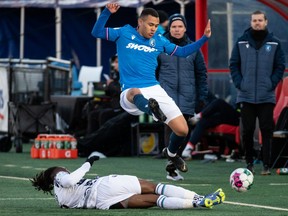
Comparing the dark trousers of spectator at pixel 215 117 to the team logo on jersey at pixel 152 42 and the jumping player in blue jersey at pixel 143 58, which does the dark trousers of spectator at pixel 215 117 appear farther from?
the team logo on jersey at pixel 152 42

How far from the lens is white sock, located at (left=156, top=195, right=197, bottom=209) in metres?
11.3

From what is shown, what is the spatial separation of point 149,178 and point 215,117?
4965 millimetres

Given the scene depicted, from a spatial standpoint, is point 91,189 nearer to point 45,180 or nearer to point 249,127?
point 45,180

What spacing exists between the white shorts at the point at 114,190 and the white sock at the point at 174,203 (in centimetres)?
Result: 25

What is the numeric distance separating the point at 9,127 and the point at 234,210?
492 inches

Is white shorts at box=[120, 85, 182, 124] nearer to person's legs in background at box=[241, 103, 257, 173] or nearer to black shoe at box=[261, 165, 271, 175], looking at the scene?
person's legs in background at box=[241, 103, 257, 173]

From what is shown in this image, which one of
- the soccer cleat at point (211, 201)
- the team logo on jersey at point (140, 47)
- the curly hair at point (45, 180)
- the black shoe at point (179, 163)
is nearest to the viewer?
the soccer cleat at point (211, 201)

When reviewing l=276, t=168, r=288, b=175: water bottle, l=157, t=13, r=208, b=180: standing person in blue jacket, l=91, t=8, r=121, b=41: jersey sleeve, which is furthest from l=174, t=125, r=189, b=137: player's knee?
l=276, t=168, r=288, b=175: water bottle

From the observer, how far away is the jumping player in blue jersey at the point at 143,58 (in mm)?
14641

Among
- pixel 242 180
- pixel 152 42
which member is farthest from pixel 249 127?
pixel 242 180

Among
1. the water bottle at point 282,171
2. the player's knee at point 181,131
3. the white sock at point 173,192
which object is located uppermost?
the player's knee at point 181,131

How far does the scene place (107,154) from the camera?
22.0 meters

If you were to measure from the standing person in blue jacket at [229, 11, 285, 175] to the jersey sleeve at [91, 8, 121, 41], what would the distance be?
2543mm

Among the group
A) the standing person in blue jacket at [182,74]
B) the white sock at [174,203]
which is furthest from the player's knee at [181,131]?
the white sock at [174,203]
